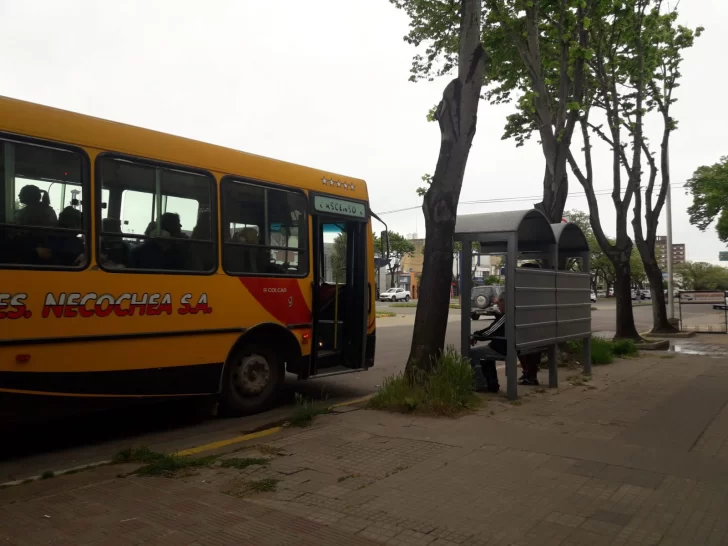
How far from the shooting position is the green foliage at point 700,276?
90250 millimetres

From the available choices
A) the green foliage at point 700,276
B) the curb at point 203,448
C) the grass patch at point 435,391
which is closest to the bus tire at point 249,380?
the curb at point 203,448

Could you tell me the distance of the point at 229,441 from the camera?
612 cm

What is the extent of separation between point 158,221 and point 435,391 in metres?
3.65

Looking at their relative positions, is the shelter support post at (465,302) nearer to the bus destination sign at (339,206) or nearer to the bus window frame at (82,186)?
the bus destination sign at (339,206)

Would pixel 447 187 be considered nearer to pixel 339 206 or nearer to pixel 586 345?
pixel 339 206

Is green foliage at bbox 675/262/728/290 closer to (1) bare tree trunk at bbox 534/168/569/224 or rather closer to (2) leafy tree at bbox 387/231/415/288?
(2) leafy tree at bbox 387/231/415/288

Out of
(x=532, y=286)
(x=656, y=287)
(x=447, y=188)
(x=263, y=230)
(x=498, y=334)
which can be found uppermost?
(x=447, y=188)

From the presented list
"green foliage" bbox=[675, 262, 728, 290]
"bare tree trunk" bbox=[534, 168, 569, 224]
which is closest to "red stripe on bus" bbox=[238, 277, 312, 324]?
"bare tree trunk" bbox=[534, 168, 569, 224]

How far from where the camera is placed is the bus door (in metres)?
8.63

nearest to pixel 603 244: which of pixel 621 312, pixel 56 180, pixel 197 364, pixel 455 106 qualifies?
pixel 621 312

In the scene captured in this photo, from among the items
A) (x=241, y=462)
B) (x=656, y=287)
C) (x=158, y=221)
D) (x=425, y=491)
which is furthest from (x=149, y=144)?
(x=656, y=287)

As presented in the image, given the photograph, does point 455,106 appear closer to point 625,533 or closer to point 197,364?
point 197,364

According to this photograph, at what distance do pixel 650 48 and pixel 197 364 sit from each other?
14054 mm

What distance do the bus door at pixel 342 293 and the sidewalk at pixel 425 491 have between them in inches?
69.2
